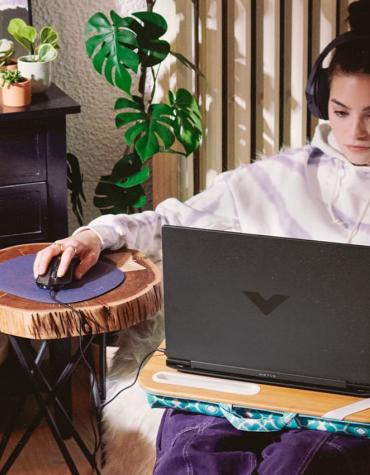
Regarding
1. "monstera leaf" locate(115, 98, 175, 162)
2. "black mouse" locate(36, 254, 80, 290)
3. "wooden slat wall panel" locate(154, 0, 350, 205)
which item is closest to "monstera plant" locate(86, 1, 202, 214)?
"monstera leaf" locate(115, 98, 175, 162)

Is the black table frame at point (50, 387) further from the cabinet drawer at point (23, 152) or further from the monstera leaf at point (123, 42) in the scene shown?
the monstera leaf at point (123, 42)

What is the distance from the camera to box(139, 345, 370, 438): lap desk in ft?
4.86

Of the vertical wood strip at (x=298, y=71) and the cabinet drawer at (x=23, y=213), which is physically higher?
the vertical wood strip at (x=298, y=71)

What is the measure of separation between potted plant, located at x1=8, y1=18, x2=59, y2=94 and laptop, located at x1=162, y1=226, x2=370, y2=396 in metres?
1.10

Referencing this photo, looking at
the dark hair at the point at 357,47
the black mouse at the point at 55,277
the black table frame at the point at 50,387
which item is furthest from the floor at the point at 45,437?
the dark hair at the point at 357,47

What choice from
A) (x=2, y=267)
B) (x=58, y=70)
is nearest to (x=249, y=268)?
(x=2, y=267)

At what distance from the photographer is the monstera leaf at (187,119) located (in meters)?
2.74

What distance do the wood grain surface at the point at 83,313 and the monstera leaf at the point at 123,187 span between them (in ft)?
2.96

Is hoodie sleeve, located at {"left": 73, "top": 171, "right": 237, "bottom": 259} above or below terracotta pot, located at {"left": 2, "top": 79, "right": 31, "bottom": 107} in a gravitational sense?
below

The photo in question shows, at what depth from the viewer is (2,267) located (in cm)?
198

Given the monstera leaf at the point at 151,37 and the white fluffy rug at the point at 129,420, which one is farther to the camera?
the monstera leaf at the point at 151,37

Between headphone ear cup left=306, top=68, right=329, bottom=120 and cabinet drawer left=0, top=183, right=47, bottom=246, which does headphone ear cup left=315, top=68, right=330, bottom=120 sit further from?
cabinet drawer left=0, top=183, right=47, bottom=246

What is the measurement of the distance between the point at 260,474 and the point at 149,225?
0.63m

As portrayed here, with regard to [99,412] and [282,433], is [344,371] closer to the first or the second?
[282,433]
